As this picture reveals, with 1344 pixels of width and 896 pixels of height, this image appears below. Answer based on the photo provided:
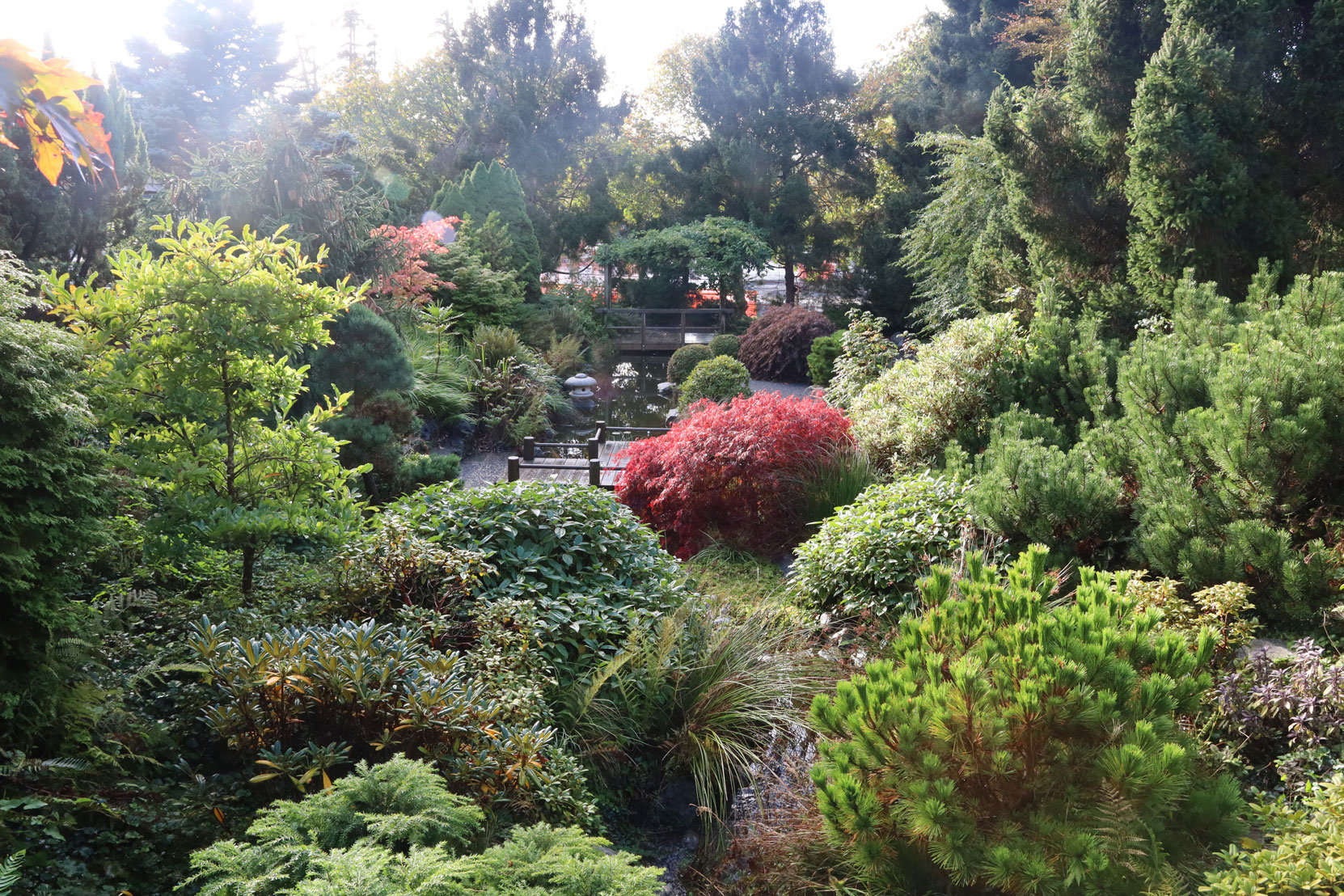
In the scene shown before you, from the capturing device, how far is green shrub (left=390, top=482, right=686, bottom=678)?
4086 mm

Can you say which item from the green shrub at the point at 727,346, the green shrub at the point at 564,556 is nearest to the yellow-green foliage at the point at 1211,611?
the green shrub at the point at 564,556

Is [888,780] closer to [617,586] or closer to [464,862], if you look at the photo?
[464,862]

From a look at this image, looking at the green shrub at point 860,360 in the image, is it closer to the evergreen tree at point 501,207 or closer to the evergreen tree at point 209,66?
the evergreen tree at point 501,207

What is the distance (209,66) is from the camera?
2355 cm

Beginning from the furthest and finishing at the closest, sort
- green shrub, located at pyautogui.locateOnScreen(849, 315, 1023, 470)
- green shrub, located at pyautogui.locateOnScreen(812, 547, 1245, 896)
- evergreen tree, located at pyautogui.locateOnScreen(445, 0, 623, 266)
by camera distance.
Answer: evergreen tree, located at pyautogui.locateOnScreen(445, 0, 623, 266)
green shrub, located at pyautogui.locateOnScreen(849, 315, 1023, 470)
green shrub, located at pyautogui.locateOnScreen(812, 547, 1245, 896)

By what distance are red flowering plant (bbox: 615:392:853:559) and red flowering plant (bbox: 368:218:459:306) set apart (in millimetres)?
5383

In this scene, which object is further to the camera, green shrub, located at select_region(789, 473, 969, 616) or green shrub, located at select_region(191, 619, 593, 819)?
green shrub, located at select_region(789, 473, 969, 616)

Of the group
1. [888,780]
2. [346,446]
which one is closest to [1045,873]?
[888,780]

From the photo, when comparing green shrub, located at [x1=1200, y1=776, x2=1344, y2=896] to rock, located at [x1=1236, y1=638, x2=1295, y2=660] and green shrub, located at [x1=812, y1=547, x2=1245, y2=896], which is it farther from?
rock, located at [x1=1236, y1=638, x2=1295, y2=660]

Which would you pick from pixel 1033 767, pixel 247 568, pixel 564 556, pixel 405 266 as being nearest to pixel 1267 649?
pixel 1033 767

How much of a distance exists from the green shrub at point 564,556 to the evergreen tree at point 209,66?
21.7 metres

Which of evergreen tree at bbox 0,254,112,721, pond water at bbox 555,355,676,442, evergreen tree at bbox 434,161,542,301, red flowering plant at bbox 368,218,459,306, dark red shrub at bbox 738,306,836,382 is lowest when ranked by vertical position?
evergreen tree at bbox 0,254,112,721

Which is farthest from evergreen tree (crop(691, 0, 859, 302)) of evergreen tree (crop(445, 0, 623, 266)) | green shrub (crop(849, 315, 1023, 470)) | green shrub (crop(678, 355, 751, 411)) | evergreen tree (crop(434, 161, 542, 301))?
green shrub (crop(849, 315, 1023, 470))

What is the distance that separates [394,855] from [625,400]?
13224 mm
